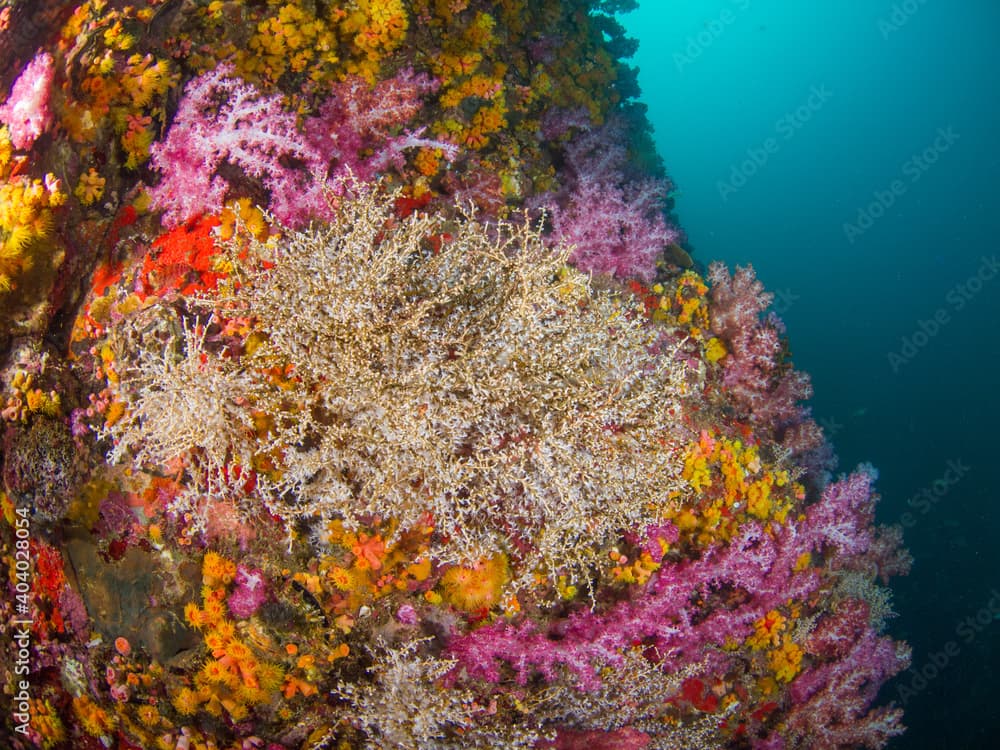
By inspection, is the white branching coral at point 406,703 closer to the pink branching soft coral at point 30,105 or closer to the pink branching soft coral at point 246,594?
the pink branching soft coral at point 246,594

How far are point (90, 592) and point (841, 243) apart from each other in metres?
36.6

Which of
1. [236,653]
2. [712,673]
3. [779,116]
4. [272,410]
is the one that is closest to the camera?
[272,410]

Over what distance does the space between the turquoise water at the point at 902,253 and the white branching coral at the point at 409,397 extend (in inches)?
375

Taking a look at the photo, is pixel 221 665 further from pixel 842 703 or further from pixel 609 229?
→ pixel 842 703

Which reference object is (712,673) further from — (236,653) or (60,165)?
(60,165)

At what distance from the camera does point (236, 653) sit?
3107mm

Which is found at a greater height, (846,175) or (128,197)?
(846,175)

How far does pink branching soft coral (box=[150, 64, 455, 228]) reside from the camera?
3756 mm

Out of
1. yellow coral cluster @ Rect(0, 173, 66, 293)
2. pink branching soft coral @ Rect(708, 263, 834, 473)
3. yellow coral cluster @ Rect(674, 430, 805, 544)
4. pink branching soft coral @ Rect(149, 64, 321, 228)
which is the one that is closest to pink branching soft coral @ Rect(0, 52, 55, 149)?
yellow coral cluster @ Rect(0, 173, 66, 293)

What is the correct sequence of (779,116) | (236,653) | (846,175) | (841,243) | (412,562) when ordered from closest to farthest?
(236,653) < (412,562) < (841,243) < (846,175) < (779,116)

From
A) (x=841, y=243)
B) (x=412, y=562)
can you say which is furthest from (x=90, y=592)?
(x=841, y=243)

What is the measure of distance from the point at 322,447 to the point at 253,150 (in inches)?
98.2

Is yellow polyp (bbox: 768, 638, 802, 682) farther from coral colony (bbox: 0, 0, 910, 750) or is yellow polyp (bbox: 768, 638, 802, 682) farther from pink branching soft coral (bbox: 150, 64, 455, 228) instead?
pink branching soft coral (bbox: 150, 64, 455, 228)

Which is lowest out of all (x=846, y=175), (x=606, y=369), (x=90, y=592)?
(x=90, y=592)
